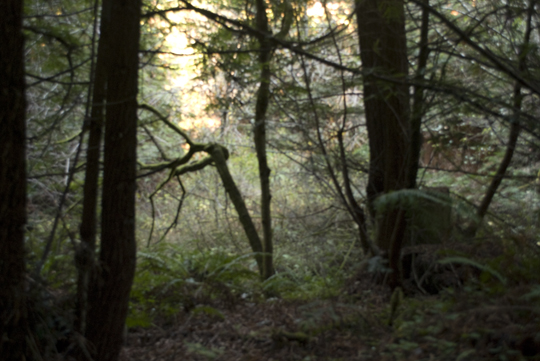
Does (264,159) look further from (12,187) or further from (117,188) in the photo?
(12,187)

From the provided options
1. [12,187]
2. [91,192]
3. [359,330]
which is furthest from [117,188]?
[359,330]

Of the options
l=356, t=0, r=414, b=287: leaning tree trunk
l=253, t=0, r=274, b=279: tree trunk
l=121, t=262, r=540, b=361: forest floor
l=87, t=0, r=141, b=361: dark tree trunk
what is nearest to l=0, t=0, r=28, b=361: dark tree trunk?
l=87, t=0, r=141, b=361: dark tree trunk

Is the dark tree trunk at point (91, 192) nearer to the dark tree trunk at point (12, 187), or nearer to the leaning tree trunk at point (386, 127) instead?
the dark tree trunk at point (12, 187)

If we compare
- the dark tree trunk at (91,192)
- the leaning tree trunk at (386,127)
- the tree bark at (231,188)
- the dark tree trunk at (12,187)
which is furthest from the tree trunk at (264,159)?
the dark tree trunk at (12,187)

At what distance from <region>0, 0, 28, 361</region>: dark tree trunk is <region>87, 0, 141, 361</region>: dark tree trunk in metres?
0.66

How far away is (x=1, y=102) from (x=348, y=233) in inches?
258

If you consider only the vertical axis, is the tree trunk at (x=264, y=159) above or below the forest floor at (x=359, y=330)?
above

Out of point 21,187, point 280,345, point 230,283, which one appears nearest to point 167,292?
point 230,283

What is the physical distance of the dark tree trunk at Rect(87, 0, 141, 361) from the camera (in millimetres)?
2971

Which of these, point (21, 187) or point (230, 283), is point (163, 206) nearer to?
point (230, 283)

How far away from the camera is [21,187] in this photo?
7.71 feet

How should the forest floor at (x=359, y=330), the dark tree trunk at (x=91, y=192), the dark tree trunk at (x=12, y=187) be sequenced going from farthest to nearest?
1. the dark tree trunk at (x=91, y=192)
2. the forest floor at (x=359, y=330)
3. the dark tree trunk at (x=12, y=187)

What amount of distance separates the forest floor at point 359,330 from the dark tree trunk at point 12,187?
1337mm

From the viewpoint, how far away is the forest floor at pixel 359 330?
2406 millimetres
